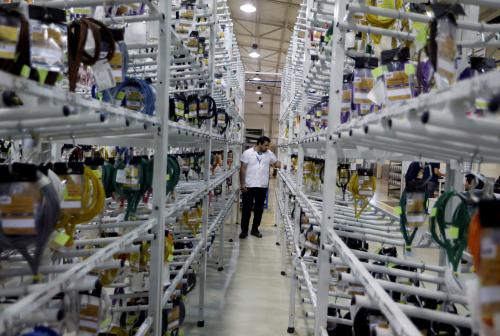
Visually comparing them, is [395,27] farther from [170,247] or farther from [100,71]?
[170,247]

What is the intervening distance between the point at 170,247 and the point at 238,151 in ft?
20.7

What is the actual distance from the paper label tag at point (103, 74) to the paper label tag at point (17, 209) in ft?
1.83

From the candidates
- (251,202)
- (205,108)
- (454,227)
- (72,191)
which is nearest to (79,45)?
(72,191)

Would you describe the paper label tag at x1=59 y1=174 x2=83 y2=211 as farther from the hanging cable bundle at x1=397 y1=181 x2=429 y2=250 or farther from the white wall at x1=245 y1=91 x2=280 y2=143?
the white wall at x1=245 y1=91 x2=280 y2=143

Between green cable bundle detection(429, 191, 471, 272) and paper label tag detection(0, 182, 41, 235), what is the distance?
1212 millimetres

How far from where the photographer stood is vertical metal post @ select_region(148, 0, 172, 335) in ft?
6.37

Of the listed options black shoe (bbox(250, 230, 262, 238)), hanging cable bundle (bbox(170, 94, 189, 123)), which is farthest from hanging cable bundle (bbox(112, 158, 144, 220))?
black shoe (bbox(250, 230, 262, 238))

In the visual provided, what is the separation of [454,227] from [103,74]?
1.29m

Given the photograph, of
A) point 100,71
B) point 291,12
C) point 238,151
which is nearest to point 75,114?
point 100,71

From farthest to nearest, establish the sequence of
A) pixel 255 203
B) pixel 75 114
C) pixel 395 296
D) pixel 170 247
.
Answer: pixel 255 203 < pixel 170 247 < pixel 395 296 < pixel 75 114

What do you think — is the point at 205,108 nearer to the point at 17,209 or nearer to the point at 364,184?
the point at 364,184

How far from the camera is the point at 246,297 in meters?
4.26

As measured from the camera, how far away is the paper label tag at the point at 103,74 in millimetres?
1434

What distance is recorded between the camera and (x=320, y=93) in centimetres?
455
